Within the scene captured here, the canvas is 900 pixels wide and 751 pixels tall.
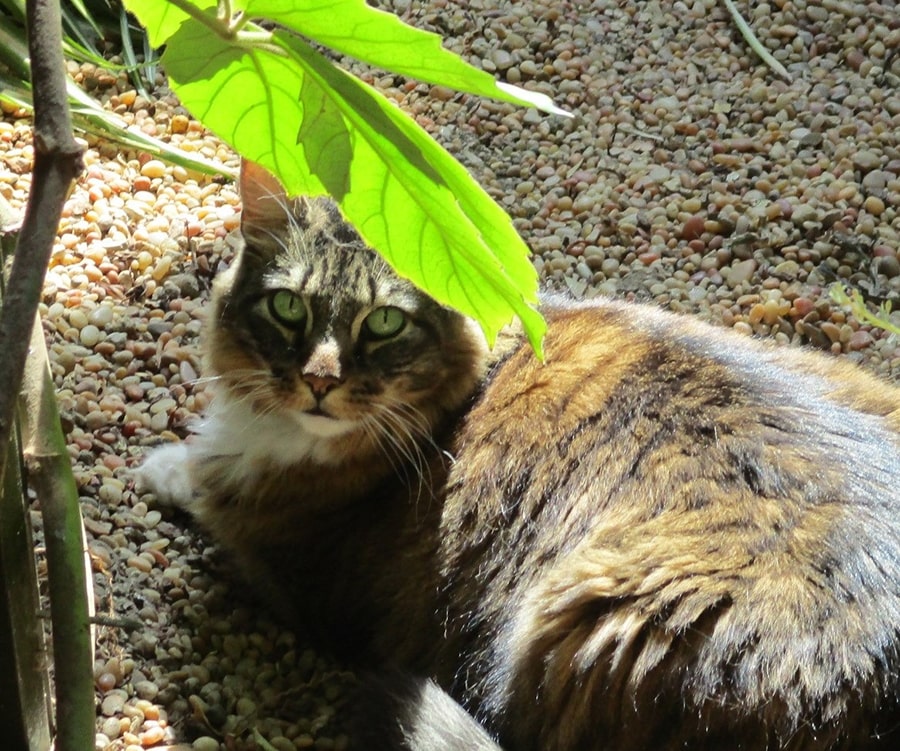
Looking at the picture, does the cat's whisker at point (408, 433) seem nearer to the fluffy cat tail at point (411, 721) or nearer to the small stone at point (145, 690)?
the fluffy cat tail at point (411, 721)

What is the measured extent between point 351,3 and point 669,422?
1.22m

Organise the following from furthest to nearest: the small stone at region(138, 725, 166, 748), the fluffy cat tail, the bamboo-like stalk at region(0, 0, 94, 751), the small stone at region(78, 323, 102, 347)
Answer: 1. the small stone at region(78, 323, 102, 347)
2. the small stone at region(138, 725, 166, 748)
3. the fluffy cat tail
4. the bamboo-like stalk at region(0, 0, 94, 751)

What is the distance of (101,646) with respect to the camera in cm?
197

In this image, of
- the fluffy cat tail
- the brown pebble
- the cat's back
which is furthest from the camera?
the brown pebble

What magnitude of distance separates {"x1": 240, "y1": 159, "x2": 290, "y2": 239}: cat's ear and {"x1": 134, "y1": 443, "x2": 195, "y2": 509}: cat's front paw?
1.73 feet

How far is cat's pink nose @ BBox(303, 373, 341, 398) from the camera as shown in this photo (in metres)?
1.97

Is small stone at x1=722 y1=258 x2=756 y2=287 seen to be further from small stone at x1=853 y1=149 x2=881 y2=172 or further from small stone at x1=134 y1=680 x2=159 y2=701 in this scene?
small stone at x1=134 y1=680 x2=159 y2=701

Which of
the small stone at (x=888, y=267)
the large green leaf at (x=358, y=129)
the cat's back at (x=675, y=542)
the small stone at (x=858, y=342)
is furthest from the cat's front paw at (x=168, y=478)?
the small stone at (x=888, y=267)

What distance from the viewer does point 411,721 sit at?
5.58 ft

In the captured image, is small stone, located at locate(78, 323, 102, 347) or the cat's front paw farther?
small stone, located at locate(78, 323, 102, 347)

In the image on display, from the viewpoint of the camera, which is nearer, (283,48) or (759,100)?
(283,48)

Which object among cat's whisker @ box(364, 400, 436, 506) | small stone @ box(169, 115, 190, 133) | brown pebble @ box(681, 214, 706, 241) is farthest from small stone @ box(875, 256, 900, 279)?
small stone @ box(169, 115, 190, 133)

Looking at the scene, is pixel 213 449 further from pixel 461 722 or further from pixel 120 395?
pixel 461 722

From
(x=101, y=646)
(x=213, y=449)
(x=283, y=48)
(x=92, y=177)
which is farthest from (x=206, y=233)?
(x=283, y=48)
